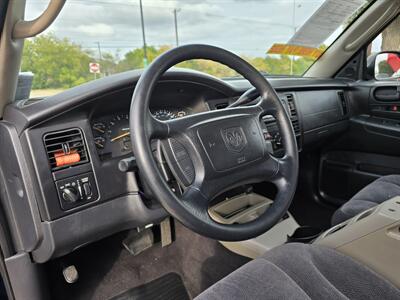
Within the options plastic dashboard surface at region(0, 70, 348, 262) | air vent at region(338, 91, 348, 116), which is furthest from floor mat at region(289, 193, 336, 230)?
plastic dashboard surface at region(0, 70, 348, 262)

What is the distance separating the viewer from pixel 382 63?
2.27 m

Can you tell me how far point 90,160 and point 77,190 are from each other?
0.10 m

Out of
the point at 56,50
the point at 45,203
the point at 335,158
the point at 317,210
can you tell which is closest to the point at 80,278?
the point at 45,203

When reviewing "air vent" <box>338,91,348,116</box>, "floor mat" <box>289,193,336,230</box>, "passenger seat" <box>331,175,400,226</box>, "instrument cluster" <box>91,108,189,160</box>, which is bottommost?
"floor mat" <box>289,193,336,230</box>

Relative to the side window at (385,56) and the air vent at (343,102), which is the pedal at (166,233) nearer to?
the air vent at (343,102)

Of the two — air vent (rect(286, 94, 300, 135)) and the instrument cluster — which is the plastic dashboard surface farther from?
air vent (rect(286, 94, 300, 135))

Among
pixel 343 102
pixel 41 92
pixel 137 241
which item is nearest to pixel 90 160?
pixel 41 92

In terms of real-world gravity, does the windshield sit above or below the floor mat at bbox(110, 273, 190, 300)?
above

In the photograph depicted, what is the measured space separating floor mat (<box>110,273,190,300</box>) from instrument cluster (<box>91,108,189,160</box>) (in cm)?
75

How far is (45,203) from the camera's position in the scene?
1024 mm

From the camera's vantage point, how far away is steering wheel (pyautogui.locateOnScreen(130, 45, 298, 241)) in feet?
2.71

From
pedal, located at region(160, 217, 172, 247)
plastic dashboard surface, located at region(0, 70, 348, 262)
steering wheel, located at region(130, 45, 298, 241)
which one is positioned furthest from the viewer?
pedal, located at region(160, 217, 172, 247)

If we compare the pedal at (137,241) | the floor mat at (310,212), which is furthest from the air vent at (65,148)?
the floor mat at (310,212)

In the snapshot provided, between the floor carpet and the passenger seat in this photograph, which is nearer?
the passenger seat
